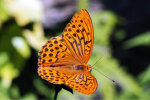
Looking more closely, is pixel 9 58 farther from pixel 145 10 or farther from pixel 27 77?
pixel 145 10

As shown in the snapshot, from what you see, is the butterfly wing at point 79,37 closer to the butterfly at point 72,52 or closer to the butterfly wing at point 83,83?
the butterfly at point 72,52

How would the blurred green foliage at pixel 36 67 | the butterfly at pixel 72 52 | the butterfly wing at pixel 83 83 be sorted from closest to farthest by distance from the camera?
the butterfly wing at pixel 83 83, the butterfly at pixel 72 52, the blurred green foliage at pixel 36 67

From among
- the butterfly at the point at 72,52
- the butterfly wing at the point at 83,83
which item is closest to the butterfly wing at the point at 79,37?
the butterfly at the point at 72,52

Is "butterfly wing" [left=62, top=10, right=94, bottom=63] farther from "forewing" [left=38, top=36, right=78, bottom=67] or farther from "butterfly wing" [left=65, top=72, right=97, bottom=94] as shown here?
"butterfly wing" [left=65, top=72, right=97, bottom=94]

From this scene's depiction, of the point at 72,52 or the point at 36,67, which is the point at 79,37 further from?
the point at 36,67

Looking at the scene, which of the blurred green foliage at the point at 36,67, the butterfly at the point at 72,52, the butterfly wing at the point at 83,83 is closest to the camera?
the butterfly wing at the point at 83,83

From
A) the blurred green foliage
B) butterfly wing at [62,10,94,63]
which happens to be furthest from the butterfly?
the blurred green foliage

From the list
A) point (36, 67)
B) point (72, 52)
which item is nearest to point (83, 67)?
point (72, 52)
